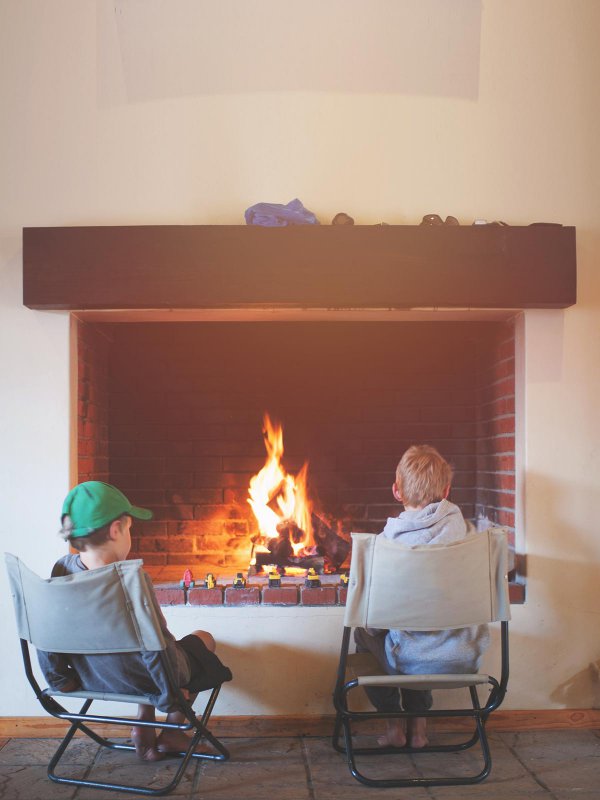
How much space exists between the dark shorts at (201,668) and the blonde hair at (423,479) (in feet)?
2.62

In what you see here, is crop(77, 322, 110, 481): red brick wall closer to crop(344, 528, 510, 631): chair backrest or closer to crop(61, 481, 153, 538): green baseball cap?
crop(61, 481, 153, 538): green baseball cap

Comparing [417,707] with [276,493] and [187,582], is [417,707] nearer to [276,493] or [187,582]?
[187,582]

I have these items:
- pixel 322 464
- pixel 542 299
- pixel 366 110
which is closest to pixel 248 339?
pixel 322 464

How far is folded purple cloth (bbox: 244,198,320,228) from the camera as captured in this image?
2.54 meters

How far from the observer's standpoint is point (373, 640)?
2.38m

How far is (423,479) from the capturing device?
2.38 metres

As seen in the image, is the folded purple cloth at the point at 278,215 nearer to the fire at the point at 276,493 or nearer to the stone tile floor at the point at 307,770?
the fire at the point at 276,493

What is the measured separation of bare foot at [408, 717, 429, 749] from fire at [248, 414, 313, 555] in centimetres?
98

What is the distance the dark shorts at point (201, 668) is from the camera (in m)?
2.19

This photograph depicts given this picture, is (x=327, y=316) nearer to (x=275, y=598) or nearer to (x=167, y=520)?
(x=275, y=598)

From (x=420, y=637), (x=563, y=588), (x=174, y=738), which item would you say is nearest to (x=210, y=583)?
(x=174, y=738)

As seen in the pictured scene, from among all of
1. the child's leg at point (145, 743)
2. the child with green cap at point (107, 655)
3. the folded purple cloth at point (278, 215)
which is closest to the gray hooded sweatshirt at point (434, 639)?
the child with green cap at point (107, 655)

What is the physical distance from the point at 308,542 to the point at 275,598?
21.7 inches

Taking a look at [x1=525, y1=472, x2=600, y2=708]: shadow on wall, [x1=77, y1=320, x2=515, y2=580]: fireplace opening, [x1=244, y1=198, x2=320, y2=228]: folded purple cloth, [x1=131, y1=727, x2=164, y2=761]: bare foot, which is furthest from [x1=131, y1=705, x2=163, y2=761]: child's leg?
[x1=244, y1=198, x2=320, y2=228]: folded purple cloth
